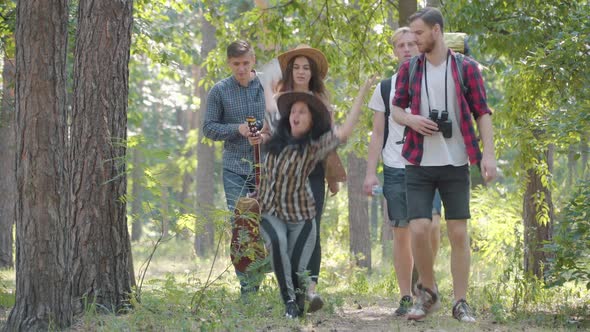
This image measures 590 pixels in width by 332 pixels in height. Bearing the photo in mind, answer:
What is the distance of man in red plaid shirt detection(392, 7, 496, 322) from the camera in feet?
23.8

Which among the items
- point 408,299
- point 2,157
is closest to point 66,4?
point 408,299

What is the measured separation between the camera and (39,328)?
257 inches

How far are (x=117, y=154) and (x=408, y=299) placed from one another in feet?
8.87

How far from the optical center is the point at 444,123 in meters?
7.24

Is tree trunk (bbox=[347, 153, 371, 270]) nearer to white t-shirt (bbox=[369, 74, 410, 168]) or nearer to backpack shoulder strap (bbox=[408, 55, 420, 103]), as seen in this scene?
white t-shirt (bbox=[369, 74, 410, 168])

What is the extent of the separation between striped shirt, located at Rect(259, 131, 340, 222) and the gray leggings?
72 mm

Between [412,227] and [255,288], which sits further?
[255,288]

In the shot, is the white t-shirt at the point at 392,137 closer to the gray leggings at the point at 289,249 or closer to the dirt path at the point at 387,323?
the gray leggings at the point at 289,249

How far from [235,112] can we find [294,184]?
1.88 metres

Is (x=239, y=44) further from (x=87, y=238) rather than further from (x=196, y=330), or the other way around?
(x=196, y=330)

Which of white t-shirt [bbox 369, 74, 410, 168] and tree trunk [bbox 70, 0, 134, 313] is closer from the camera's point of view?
tree trunk [bbox 70, 0, 134, 313]

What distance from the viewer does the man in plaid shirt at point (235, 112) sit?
9062 mm

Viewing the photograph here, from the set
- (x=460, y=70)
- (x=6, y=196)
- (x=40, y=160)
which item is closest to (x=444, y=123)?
(x=460, y=70)

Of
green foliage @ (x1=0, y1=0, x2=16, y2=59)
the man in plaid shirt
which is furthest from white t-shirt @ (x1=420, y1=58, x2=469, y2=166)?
green foliage @ (x1=0, y1=0, x2=16, y2=59)
